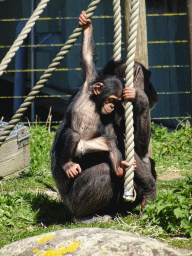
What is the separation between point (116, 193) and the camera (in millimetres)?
3549

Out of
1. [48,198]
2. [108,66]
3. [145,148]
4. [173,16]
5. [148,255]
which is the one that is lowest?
[48,198]

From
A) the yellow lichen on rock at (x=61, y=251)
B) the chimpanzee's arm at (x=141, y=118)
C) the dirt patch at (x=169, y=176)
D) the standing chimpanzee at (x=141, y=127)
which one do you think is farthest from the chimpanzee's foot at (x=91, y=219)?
the dirt patch at (x=169, y=176)

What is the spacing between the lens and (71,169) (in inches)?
132

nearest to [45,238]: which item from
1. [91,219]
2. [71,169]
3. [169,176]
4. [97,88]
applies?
[71,169]

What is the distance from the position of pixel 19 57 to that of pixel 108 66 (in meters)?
4.03

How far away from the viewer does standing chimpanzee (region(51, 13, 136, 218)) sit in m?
3.37

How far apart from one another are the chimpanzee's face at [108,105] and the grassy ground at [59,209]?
86cm

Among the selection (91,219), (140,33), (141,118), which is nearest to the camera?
(141,118)

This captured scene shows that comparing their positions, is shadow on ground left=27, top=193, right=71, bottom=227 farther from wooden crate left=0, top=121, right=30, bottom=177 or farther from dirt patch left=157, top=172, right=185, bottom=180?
dirt patch left=157, top=172, right=185, bottom=180

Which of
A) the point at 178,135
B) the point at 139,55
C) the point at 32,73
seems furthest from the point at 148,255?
the point at 32,73

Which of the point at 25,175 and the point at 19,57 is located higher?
the point at 19,57

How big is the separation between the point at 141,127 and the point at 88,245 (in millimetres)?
1564

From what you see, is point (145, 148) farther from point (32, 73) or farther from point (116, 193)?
point (32, 73)

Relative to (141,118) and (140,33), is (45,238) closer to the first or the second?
(141,118)
